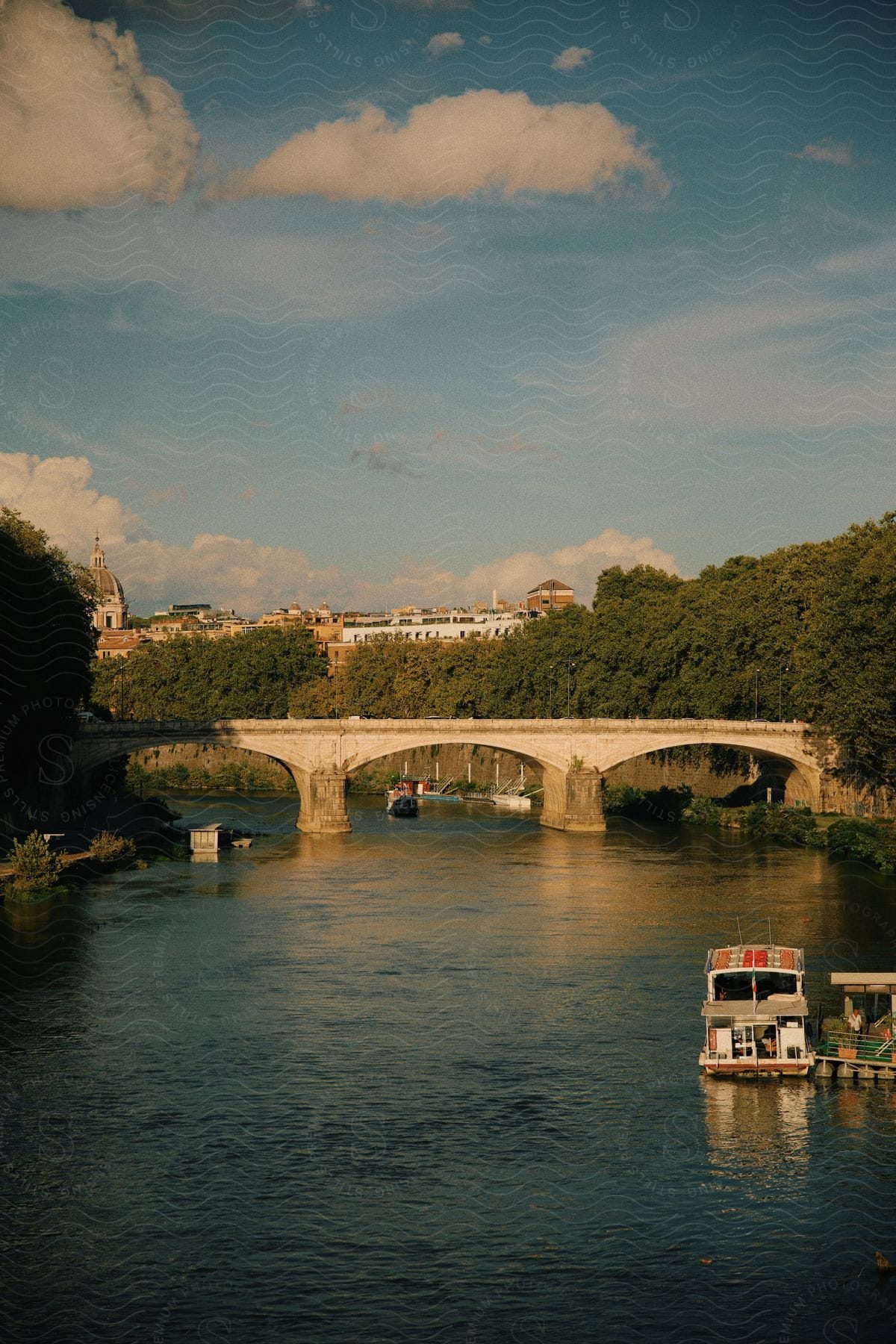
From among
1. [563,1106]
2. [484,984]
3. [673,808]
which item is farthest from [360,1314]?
[673,808]

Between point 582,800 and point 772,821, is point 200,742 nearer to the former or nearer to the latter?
point 582,800

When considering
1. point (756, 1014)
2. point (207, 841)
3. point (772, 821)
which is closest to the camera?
point (756, 1014)

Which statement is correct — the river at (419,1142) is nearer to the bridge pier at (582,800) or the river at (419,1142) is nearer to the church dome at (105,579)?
the bridge pier at (582,800)

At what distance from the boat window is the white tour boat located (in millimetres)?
14

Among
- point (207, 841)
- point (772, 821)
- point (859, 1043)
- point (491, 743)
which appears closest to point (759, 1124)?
point (859, 1043)

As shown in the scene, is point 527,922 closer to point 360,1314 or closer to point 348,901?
point 348,901

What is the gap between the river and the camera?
62.0ft

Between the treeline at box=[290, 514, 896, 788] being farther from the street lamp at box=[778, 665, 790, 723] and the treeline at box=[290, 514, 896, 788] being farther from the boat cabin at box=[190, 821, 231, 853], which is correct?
the boat cabin at box=[190, 821, 231, 853]

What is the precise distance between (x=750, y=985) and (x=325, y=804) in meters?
36.0

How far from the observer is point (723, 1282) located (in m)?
19.2

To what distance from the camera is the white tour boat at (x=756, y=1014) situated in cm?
2711

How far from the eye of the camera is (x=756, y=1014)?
27.7 meters

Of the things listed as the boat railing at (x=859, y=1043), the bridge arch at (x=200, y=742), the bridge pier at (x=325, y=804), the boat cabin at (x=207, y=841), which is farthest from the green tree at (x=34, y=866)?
the boat railing at (x=859, y=1043)

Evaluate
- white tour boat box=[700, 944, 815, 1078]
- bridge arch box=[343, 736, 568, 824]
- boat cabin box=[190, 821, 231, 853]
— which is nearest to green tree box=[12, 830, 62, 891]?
boat cabin box=[190, 821, 231, 853]
